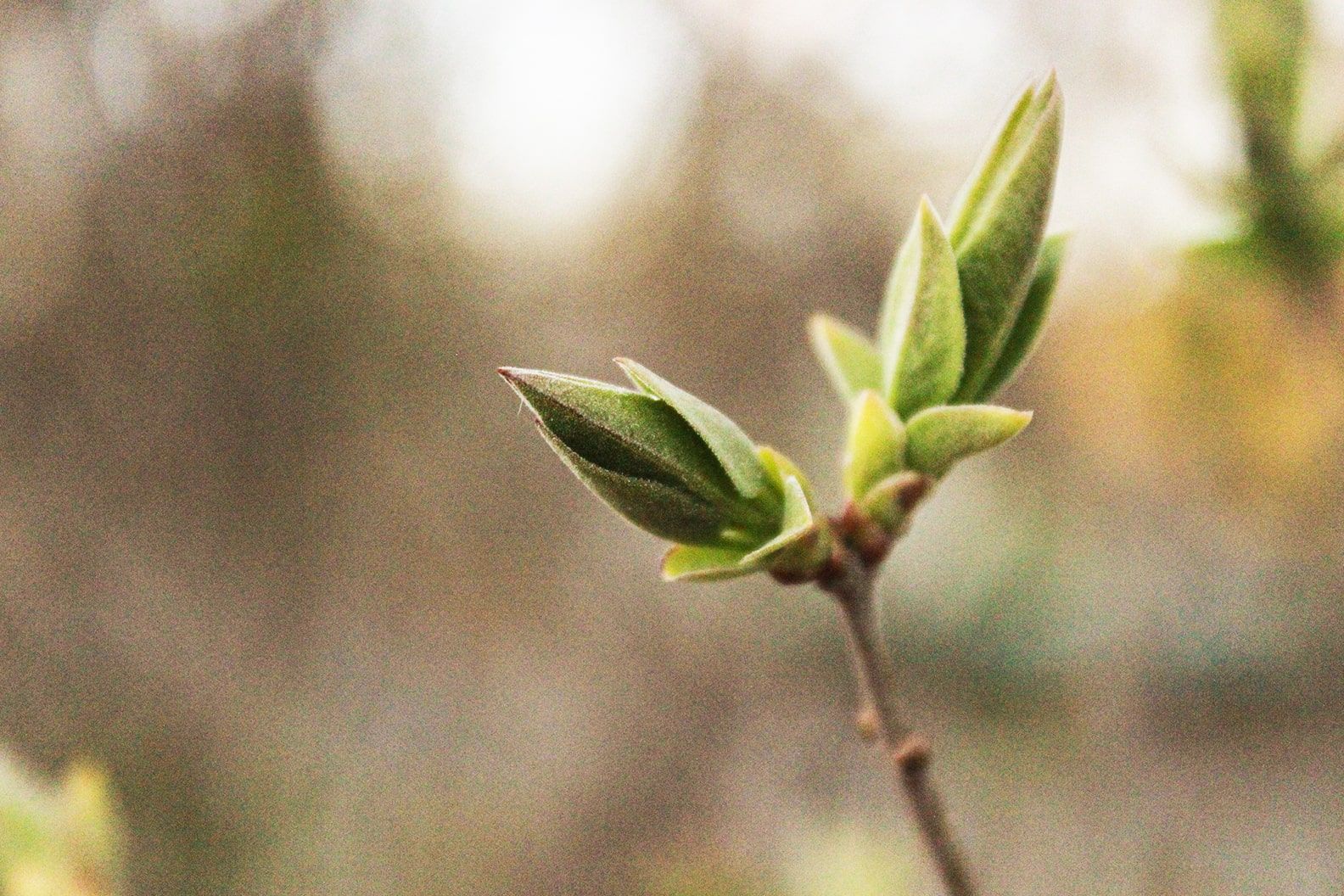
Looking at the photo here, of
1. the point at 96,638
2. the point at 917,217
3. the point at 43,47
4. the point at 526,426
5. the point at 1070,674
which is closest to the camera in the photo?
the point at 917,217

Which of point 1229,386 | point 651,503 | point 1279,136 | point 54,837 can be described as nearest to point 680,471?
point 651,503

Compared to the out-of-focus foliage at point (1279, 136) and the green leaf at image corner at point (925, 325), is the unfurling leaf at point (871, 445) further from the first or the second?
the out-of-focus foliage at point (1279, 136)

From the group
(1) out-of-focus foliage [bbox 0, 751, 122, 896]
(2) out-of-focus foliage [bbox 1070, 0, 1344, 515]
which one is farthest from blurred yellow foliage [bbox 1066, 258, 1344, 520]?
(1) out-of-focus foliage [bbox 0, 751, 122, 896]

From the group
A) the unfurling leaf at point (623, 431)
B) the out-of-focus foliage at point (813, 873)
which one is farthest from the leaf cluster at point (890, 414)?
the out-of-focus foliage at point (813, 873)

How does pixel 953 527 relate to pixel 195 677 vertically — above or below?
below

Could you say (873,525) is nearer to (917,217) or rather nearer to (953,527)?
(917,217)

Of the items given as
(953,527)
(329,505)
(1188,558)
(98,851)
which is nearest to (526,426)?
(329,505)
